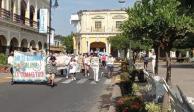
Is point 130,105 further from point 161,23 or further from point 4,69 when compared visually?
point 4,69

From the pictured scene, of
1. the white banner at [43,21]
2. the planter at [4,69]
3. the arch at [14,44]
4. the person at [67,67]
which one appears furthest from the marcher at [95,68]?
the white banner at [43,21]

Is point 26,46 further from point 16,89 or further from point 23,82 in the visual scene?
point 16,89

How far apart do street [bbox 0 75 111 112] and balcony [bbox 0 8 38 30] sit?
18.1 metres

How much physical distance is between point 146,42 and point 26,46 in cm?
3604

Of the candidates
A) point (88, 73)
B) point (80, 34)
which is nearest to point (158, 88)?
point (88, 73)

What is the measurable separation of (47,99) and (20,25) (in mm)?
28335

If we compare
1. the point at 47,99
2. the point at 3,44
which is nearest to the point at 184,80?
the point at 47,99

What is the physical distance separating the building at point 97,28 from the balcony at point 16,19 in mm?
46236

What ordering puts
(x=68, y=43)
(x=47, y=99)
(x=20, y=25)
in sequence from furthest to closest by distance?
1. (x=68, y=43)
2. (x=20, y=25)
3. (x=47, y=99)

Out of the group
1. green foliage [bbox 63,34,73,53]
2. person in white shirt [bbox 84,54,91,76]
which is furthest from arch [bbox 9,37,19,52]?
green foliage [bbox 63,34,73,53]

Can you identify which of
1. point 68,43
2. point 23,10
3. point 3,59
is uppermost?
point 23,10

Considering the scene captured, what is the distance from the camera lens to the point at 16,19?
45.5 m

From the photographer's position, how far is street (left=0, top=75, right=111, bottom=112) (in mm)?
15914

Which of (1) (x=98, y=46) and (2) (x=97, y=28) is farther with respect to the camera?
(1) (x=98, y=46)
